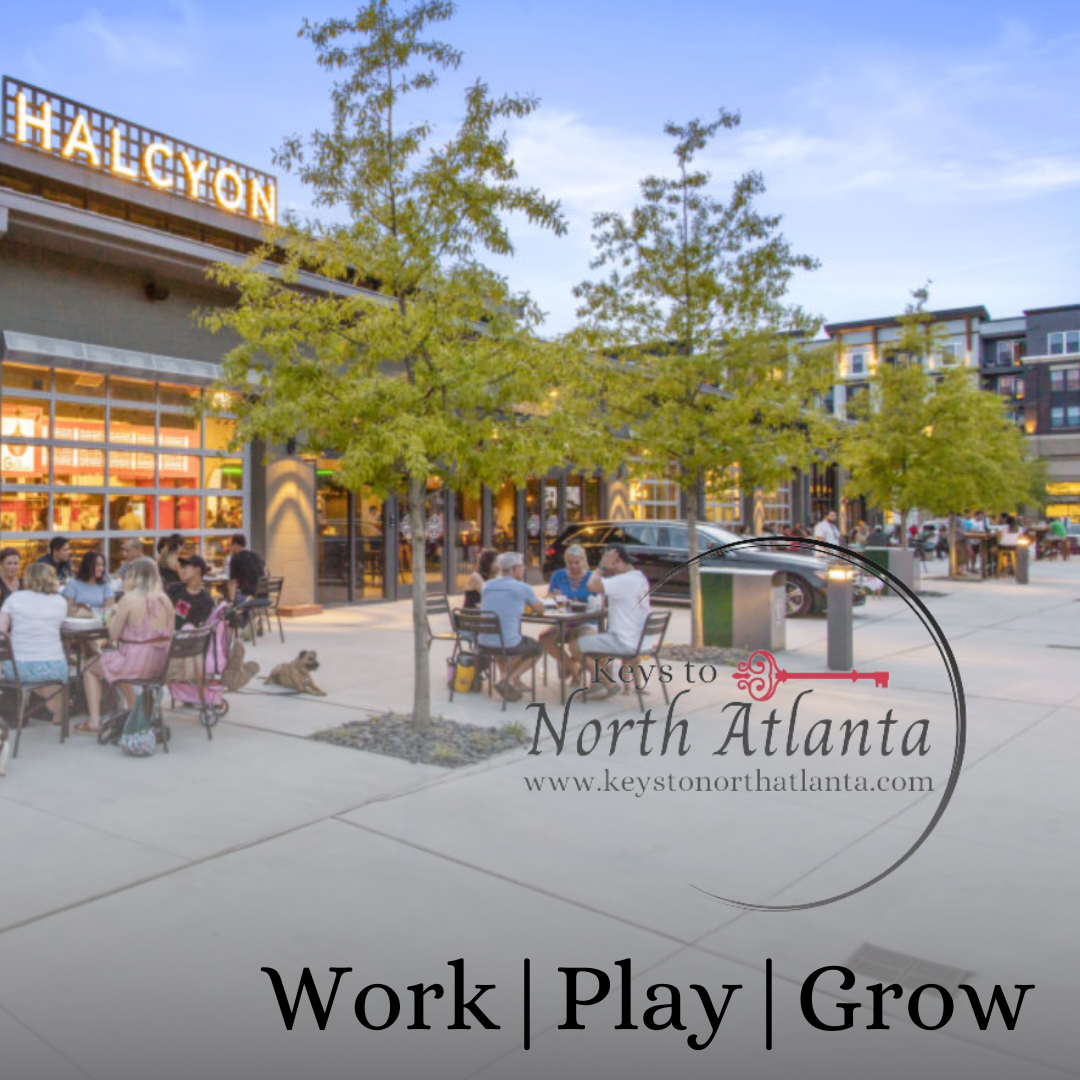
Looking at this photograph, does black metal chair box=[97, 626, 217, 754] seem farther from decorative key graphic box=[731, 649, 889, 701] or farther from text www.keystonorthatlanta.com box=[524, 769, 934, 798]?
decorative key graphic box=[731, 649, 889, 701]

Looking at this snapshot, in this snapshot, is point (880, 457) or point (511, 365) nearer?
point (511, 365)

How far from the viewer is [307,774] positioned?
21.1ft

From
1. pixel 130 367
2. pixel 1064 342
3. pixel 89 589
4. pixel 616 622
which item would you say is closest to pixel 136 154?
pixel 130 367

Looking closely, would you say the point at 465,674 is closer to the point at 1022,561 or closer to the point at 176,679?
the point at 176,679

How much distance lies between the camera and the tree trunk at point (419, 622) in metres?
7.54

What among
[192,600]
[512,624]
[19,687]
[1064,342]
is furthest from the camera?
[1064,342]

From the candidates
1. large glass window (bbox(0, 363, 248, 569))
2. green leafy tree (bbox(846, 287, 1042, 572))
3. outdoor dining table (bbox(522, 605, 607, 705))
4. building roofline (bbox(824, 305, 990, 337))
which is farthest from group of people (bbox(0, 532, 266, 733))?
building roofline (bbox(824, 305, 990, 337))

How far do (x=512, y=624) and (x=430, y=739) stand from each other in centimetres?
169

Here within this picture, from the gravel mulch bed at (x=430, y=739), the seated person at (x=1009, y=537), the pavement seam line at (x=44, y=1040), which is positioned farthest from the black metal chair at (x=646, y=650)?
the seated person at (x=1009, y=537)

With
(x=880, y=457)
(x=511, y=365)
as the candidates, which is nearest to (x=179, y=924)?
(x=511, y=365)

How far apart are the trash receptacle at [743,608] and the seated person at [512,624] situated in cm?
225

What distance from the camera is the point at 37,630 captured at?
724 cm

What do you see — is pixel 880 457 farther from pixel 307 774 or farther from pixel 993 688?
pixel 307 774

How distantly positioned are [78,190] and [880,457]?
51.8 feet
